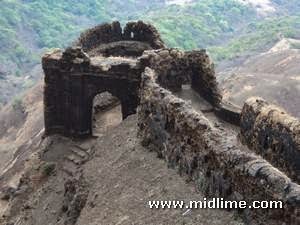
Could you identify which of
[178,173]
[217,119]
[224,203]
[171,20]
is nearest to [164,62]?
[217,119]

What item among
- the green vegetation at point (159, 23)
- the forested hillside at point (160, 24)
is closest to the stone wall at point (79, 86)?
the green vegetation at point (159, 23)

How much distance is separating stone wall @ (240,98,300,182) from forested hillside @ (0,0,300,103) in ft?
304

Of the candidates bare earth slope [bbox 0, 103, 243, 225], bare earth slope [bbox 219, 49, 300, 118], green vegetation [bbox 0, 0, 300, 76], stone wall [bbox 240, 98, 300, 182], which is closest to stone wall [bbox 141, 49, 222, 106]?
bare earth slope [bbox 0, 103, 243, 225]

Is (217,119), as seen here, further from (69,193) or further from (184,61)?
(69,193)

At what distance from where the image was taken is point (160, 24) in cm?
12812

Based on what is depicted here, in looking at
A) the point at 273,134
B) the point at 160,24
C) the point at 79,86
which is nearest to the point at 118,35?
the point at 79,86

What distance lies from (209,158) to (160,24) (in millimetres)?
111088

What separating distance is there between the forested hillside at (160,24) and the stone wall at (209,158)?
9166 centimetres

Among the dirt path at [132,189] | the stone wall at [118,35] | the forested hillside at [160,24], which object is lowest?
the forested hillside at [160,24]

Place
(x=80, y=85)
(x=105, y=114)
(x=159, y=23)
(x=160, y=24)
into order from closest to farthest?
(x=80, y=85) → (x=105, y=114) → (x=160, y=24) → (x=159, y=23)

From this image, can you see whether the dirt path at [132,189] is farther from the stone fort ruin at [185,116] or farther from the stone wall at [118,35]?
the stone wall at [118,35]

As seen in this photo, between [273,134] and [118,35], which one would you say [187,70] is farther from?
[118,35]

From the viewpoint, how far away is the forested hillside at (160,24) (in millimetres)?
124750

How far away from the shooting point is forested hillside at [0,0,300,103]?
124750 mm
